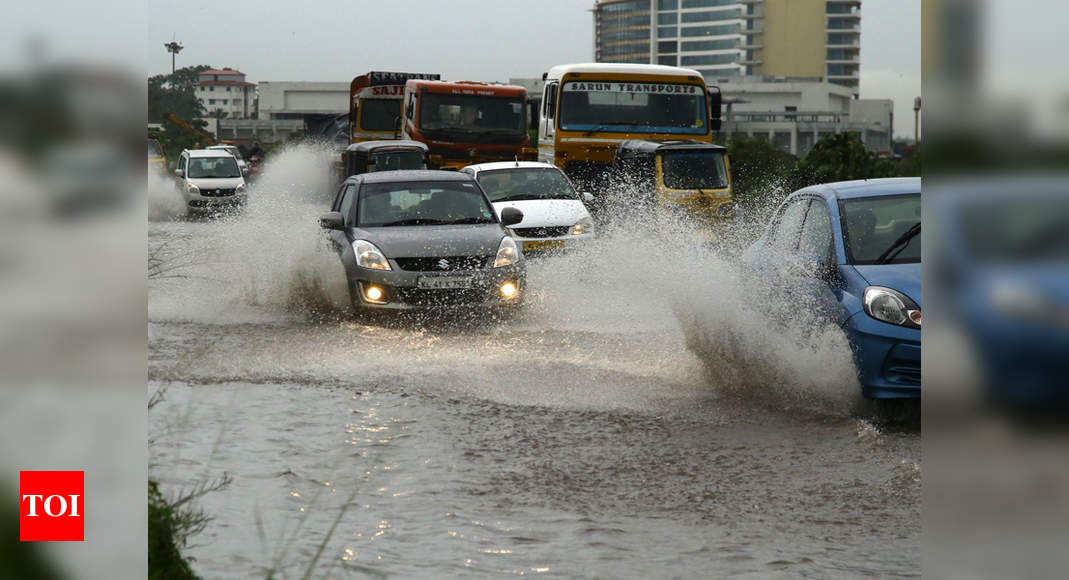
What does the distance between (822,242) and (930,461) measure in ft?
23.9

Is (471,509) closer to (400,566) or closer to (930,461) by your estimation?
(400,566)

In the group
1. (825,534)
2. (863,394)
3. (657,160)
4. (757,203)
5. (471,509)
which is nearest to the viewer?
(825,534)

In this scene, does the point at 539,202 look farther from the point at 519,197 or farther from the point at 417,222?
the point at 417,222

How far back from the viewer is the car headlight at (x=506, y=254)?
12.9m

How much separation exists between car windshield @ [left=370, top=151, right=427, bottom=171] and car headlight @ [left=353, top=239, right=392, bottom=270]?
1273 centimetres

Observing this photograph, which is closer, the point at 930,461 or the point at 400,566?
the point at 930,461

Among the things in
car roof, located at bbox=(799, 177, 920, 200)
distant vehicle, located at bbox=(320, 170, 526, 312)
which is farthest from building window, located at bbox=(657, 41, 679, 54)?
car roof, located at bbox=(799, 177, 920, 200)

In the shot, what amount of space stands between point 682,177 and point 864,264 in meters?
14.1

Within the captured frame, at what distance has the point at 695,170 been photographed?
2231 cm

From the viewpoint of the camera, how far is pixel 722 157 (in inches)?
893

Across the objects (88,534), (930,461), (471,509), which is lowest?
(471,509)

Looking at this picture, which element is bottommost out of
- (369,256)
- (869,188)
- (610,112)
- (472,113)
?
(369,256)

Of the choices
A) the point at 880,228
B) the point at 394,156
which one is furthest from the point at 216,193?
the point at 880,228

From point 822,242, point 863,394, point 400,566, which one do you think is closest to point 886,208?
point 822,242
